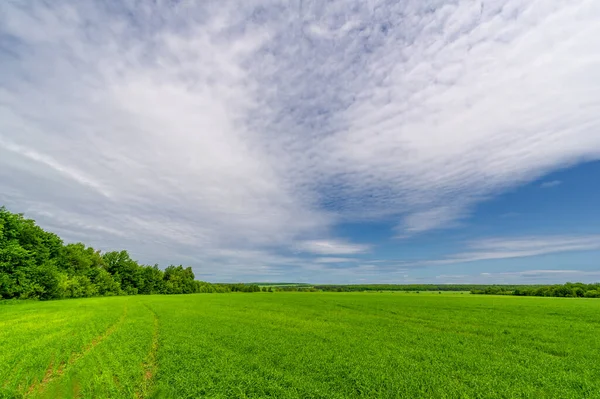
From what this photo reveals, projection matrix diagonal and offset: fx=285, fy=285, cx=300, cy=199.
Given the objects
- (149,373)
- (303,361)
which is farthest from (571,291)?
(149,373)

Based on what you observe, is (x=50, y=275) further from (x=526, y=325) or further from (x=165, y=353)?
(x=526, y=325)

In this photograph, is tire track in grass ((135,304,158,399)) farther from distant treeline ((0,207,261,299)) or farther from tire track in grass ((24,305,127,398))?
distant treeline ((0,207,261,299))

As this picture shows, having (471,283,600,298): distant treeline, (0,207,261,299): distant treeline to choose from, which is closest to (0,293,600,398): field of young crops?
(0,207,261,299): distant treeline

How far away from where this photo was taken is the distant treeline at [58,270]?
5962 centimetres

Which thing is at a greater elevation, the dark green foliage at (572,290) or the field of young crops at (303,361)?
the dark green foliage at (572,290)

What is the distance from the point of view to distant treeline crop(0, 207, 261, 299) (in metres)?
59.6

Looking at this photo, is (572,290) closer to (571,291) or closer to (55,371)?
(571,291)

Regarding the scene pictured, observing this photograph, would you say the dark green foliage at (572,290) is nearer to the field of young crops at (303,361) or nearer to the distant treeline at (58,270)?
the field of young crops at (303,361)

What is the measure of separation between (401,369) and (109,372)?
14881 mm

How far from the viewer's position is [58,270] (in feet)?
255

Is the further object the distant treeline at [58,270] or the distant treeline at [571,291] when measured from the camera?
the distant treeline at [571,291]

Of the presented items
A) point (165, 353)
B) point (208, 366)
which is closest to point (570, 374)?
point (208, 366)

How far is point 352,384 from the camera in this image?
12797mm

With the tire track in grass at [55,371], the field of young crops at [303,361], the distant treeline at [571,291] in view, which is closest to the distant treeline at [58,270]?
the field of young crops at [303,361]
